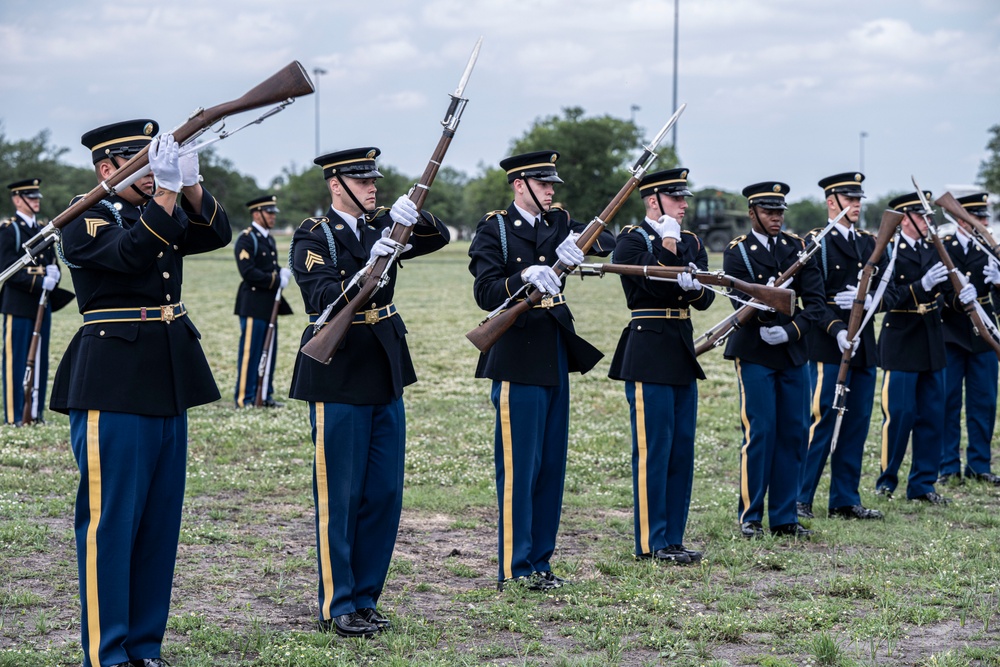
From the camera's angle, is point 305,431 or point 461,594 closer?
point 461,594

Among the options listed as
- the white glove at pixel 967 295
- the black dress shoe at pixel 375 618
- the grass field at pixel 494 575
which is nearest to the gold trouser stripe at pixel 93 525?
the grass field at pixel 494 575

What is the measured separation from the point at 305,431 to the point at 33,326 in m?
3.27

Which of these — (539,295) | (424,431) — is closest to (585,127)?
(424,431)

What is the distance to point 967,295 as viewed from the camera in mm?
9211

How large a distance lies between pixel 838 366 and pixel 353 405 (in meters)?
4.59

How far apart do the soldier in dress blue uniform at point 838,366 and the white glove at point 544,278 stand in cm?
313

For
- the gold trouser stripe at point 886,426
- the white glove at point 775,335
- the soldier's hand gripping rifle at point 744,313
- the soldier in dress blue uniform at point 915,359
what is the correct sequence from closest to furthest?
the white glove at point 775,335
the soldier's hand gripping rifle at point 744,313
the soldier in dress blue uniform at point 915,359
the gold trouser stripe at point 886,426

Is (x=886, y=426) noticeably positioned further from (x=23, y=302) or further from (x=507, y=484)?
(x=23, y=302)

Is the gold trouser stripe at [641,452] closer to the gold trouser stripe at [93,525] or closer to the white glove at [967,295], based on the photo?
the white glove at [967,295]

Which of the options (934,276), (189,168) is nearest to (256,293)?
(934,276)

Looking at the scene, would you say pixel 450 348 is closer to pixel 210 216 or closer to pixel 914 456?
pixel 914 456

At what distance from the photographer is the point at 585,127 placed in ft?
217

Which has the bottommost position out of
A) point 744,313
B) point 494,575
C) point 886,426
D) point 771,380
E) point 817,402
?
point 494,575

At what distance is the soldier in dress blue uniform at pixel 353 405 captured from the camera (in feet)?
19.0
